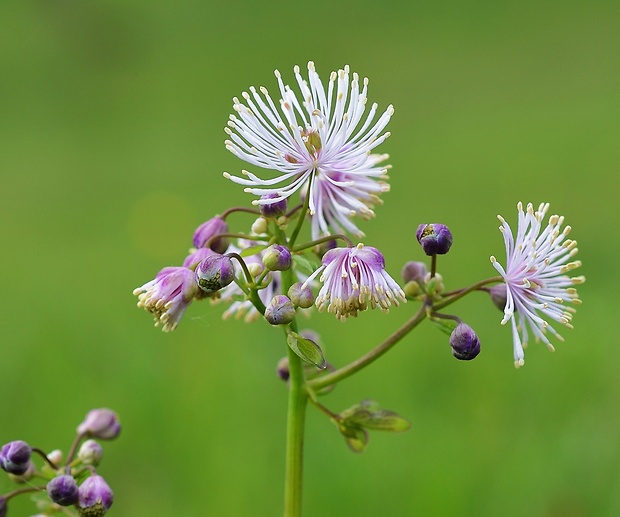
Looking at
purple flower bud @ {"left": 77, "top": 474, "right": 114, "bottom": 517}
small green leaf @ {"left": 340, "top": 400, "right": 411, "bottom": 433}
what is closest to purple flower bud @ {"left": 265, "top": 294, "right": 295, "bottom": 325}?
small green leaf @ {"left": 340, "top": 400, "right": 411, "bottom": 433}

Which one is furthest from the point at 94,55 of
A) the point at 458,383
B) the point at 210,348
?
the point at 458,383

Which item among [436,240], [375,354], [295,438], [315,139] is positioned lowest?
[295,438]

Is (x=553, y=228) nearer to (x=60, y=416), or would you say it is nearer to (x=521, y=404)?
(x=521, y=404)

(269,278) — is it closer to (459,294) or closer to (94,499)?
(459,294)

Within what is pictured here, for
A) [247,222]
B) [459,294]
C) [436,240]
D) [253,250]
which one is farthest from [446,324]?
[247,222]

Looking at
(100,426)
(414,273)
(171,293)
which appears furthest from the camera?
(100,426)

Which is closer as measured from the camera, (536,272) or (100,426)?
(536,272)

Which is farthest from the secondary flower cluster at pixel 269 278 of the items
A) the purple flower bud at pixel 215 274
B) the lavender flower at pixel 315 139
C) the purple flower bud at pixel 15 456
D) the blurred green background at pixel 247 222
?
the blurred green background at pixel 247 222
